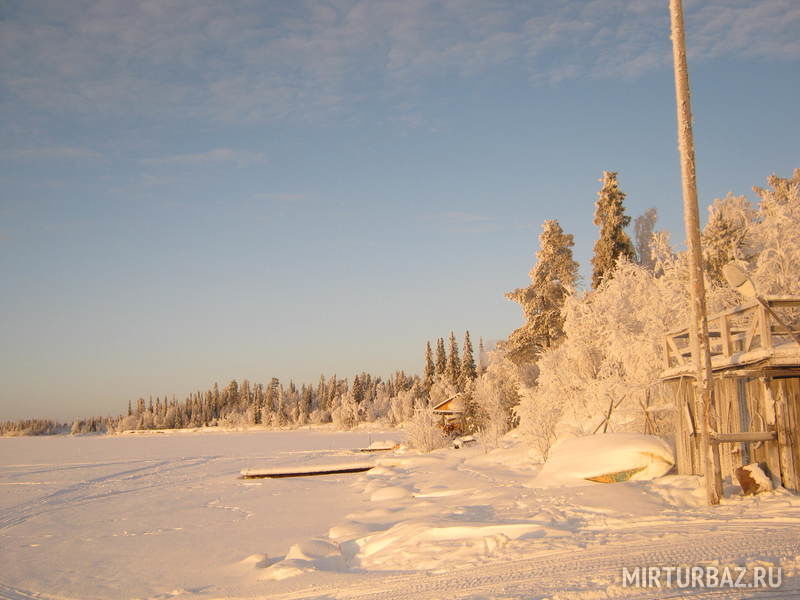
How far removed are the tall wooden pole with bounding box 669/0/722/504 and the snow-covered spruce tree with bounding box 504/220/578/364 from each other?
2594cm

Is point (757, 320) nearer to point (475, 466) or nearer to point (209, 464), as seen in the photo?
point (475, 466)

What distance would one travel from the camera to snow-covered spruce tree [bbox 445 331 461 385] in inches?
3317

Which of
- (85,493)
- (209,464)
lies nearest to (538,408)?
(85,493)

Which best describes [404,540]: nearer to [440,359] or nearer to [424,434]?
[424,434]

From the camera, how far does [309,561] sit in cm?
1119

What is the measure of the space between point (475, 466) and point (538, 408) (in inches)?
138

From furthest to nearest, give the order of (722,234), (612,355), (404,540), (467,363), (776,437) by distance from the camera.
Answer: (467,363), (722,234), (612,355), (776,437), (404,540)

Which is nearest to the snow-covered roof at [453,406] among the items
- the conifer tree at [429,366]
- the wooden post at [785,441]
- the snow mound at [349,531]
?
the snow mound at [349,531]

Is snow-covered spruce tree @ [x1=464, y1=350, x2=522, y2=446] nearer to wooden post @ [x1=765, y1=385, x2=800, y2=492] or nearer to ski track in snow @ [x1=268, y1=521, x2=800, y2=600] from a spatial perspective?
wooden post @ [x1=765, y1=385, x2=800, y2=492]

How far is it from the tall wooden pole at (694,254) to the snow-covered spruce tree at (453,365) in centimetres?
7009

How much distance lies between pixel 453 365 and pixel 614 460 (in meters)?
75.2

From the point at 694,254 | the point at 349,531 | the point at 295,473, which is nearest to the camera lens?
the point at 694,254

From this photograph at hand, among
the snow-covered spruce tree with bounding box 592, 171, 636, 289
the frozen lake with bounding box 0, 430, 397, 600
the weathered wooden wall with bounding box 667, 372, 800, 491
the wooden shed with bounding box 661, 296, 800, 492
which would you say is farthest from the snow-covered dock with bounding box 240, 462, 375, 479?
the wooden shed with bounding box 661, 296, 800, 492

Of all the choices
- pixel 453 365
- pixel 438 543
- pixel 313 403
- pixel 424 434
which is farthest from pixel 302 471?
pixel 313 403
